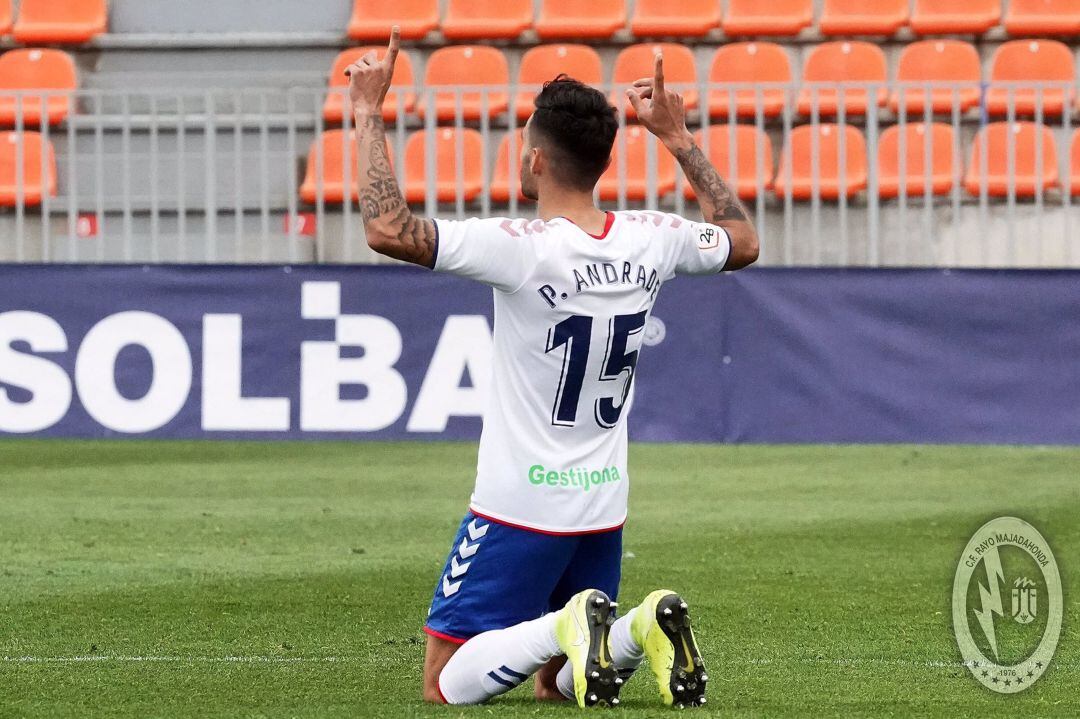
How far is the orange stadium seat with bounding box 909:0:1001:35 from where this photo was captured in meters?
15.7

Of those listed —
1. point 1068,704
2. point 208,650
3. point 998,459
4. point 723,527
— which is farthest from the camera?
point 998,459

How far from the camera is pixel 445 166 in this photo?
42.2 ft

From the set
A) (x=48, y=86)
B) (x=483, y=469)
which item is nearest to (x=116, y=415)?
(x=48, y=86)

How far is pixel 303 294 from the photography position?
39.5 ft

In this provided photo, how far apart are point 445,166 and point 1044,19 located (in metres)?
5.99

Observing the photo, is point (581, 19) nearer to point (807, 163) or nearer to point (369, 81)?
point (807, 163)

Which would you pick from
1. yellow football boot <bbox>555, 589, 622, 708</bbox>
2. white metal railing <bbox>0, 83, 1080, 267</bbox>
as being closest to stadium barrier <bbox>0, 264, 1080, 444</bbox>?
white metal railing <bbox>0, 83, 1080, 267</bbox>

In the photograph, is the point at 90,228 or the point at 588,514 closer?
the point at 588,514

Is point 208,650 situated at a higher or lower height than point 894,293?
lower

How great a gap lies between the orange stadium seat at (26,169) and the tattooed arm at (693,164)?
854cm

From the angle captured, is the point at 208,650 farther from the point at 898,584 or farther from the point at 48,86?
the point at 48,86

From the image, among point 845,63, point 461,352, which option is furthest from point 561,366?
point 845,63

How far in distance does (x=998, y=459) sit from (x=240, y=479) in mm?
5036

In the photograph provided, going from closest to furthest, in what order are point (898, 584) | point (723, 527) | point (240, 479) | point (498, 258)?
1. point (498, 258)
2. point (898, 584)
3. point (723, 527)
4. point (240, 479)
